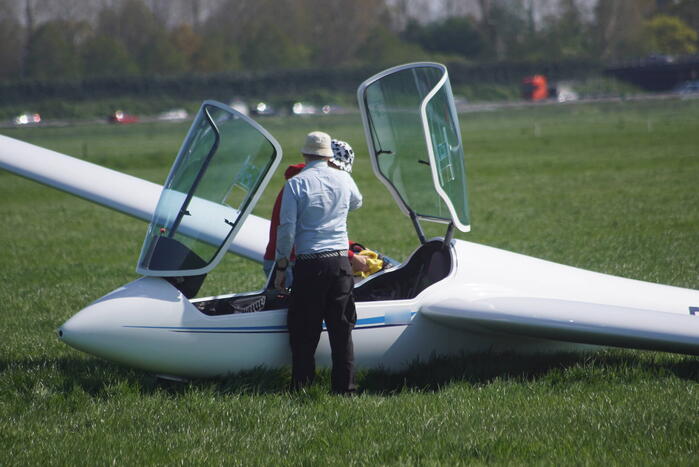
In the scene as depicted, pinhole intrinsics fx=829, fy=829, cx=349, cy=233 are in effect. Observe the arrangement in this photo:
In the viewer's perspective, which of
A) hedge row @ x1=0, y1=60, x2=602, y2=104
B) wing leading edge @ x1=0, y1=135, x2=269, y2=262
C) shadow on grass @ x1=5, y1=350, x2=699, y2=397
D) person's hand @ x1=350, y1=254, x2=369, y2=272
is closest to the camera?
shadow on grass @ x1=5, y1=350, x2=699, y2=397

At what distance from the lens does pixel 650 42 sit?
116062 mm

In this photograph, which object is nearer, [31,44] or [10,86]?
[10,86]

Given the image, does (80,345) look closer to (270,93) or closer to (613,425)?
(613,425)

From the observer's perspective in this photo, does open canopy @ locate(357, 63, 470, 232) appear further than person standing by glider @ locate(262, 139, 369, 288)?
No

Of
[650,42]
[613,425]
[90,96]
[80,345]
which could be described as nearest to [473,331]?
[613,425]

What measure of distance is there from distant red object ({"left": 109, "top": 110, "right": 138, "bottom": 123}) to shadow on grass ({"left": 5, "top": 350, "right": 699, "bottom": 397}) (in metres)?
69.0

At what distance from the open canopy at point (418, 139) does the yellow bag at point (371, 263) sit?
0.52m

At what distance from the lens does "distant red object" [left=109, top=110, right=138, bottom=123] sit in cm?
7394

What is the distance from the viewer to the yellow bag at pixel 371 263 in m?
7.29

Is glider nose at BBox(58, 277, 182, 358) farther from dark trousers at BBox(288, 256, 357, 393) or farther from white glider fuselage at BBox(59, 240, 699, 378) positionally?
dark trousers at BBox(288, 256, 357, 393)

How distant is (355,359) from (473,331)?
1029mm

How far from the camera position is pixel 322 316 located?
245 inches

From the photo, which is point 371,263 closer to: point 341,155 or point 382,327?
point 382,327

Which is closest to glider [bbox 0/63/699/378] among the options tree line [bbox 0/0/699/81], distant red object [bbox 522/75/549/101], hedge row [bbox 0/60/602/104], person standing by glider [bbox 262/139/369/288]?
person standing by glider [bbox 262/139/369/288]
